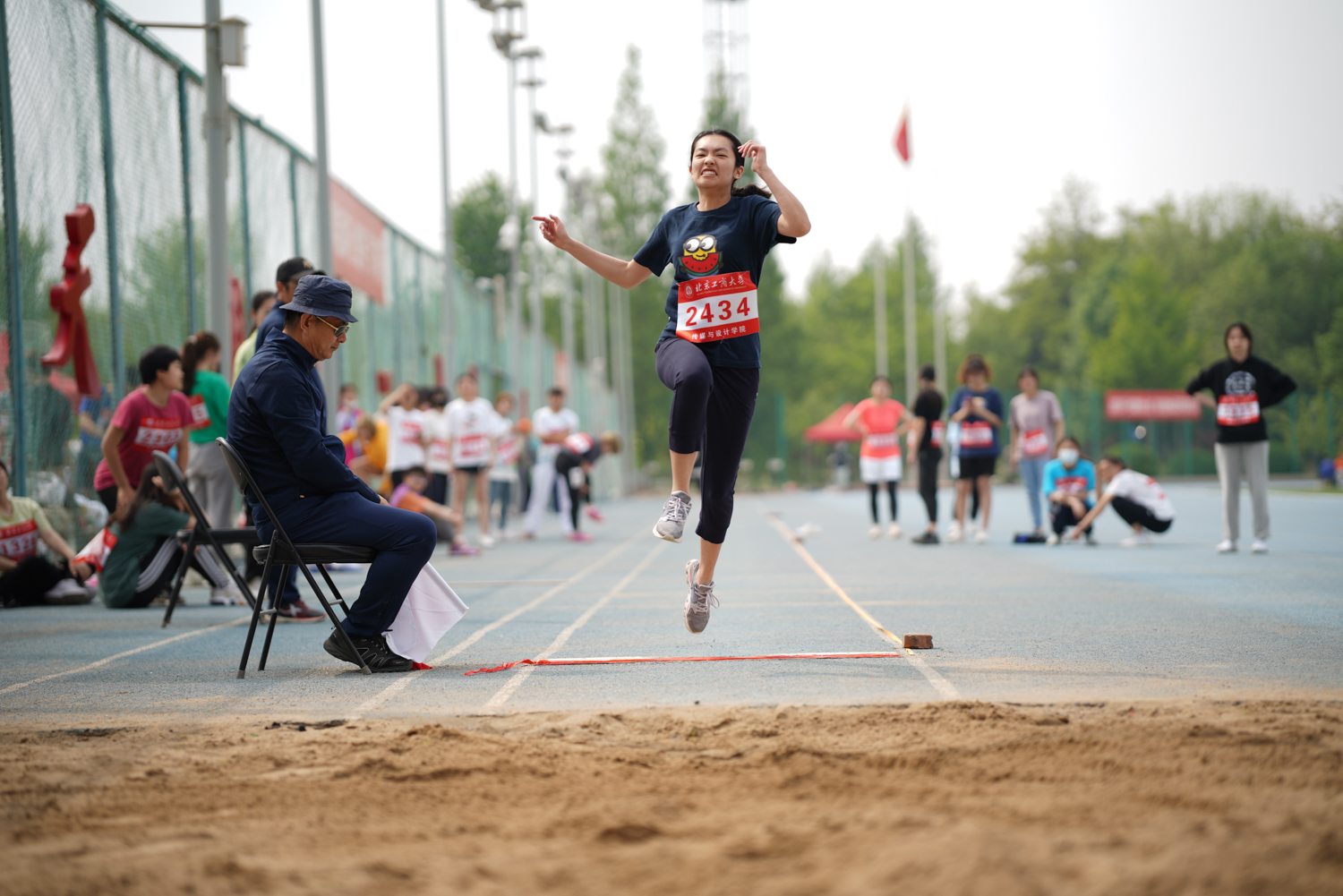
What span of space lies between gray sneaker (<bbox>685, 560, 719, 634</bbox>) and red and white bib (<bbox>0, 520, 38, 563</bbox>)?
5.78 m

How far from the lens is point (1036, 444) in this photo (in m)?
13.9

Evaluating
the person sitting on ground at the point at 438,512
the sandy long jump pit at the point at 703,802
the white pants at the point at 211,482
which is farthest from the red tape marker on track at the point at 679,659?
the person sitting on ground at the point at 438,512

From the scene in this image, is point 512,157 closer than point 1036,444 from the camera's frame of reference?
No

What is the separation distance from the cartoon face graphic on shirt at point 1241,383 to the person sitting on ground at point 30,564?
10200 millimetres

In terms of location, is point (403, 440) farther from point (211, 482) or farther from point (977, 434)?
point (977, 434)

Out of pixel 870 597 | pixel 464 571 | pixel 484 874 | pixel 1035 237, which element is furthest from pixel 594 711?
pixel 1035 237

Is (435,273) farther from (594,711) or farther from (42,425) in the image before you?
(594,711)

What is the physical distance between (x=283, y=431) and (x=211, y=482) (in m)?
3.92

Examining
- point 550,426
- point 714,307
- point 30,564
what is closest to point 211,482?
point 30,564

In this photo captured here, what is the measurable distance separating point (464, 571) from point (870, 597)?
444 centimetres

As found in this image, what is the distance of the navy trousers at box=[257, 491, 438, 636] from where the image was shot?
5219 mm

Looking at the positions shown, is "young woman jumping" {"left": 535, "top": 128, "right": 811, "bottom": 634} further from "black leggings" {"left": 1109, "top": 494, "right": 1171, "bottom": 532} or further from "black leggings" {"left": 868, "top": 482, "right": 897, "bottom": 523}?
"black leggings" {"left": 868, "top": 482, "right": 897, "bottom": 523}

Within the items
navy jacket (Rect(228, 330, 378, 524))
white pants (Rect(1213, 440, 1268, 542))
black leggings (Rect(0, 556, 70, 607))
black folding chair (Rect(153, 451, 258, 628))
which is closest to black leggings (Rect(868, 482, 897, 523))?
white pants (Rect(1213, 440, 1268, 542))

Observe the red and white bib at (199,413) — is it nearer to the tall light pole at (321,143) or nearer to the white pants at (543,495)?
the tall light pole at (321,143)
